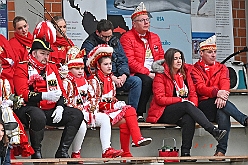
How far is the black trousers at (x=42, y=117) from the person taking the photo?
23.0ft

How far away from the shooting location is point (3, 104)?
22.8ft

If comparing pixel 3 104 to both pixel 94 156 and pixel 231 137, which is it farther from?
pixel 231 137

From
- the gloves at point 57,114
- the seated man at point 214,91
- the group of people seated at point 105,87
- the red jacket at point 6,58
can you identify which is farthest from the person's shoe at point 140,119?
the red jacket at point 6,58

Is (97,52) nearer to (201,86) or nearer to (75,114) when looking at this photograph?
(75,114)

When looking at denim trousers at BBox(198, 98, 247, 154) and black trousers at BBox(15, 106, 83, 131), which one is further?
denim trousers at BBox(198, 98, 247, 154)

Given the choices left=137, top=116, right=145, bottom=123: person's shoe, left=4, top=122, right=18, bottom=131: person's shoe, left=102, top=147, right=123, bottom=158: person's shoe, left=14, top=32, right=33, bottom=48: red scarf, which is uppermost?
left=14, top=32, right=33, bottom=48: red scarf

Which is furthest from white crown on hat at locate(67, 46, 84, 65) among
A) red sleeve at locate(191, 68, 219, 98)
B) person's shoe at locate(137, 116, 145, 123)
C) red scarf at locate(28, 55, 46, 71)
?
red sleeve at locate(191, 68, 219, 98)

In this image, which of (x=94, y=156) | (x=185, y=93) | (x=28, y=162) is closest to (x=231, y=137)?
(x=185, y=93)

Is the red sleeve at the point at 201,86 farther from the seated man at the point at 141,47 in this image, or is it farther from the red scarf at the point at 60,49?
the red scarf at the point at 60,49

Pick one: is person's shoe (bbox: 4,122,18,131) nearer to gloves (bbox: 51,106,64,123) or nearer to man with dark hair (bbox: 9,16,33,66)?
gloves (bbox: 51,106,64,123)

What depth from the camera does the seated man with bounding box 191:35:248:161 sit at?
25.7 ft

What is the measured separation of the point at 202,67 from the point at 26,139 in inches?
84.9

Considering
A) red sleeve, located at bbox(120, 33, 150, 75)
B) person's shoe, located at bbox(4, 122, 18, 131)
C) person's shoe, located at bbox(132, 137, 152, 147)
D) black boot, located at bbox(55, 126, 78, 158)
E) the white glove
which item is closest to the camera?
person's shoe, located at bbox(4, 122, 18, 131)

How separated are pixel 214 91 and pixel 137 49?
949 mm
